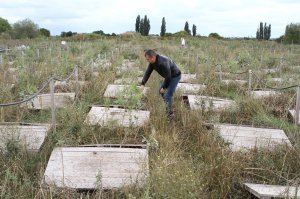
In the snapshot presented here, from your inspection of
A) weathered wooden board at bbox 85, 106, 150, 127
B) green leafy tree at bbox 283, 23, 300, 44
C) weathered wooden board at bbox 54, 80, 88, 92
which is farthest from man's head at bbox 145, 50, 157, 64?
green leafy tree at bbox 283, 23, 300, 44

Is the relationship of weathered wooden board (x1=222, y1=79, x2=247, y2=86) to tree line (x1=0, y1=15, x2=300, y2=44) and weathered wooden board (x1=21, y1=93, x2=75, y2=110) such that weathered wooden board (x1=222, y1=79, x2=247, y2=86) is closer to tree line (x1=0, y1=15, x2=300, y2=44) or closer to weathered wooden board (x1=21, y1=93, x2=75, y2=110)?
weathered wooden board (x1=21, y1=93, x2=75, y2=110)

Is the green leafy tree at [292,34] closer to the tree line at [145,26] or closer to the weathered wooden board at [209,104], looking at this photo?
→ the tree line at [145,26]

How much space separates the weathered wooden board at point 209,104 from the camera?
7.18 metres

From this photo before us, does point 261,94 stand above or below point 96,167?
above

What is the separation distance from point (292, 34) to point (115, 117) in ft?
123

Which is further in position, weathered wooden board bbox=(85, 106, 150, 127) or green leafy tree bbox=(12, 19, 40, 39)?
green leafy tree bbox=(12, 19, 40, 39)

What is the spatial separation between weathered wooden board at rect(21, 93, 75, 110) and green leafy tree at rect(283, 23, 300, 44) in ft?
117

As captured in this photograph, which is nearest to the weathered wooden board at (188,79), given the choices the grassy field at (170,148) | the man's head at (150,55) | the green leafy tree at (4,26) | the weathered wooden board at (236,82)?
the weathered wooden board at (236,82)

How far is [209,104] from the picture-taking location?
24.1ft

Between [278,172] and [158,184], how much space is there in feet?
5.63

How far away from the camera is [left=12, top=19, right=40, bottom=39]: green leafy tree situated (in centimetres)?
4819

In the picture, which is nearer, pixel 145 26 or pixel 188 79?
pixel 188 79

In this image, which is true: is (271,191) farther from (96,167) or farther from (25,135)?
(25,135)

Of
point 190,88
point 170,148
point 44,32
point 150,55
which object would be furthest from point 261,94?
point 44,32
